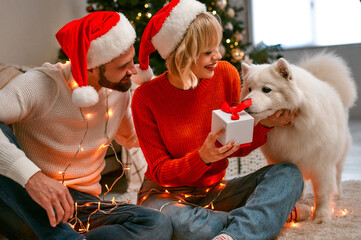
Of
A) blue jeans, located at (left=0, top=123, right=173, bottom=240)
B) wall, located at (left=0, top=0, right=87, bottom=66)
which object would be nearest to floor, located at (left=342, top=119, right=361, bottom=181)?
blue jeans, located at (left=0, top=123, right=173, bottom=240)

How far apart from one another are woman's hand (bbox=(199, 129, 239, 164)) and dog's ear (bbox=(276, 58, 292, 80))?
38 centimetres

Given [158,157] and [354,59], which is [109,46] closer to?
[158,157]

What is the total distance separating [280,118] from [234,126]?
13.1 inches

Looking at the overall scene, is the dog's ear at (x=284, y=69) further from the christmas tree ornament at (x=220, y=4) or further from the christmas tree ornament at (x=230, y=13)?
the christmas tree ornament at (x=230, y=13)

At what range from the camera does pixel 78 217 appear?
1390 mm

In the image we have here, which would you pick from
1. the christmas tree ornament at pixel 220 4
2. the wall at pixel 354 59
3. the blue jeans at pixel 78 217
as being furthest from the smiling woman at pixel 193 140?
the wall at pixel 354 59

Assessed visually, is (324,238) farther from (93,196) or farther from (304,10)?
(304,10)

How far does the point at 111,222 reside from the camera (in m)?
1.35

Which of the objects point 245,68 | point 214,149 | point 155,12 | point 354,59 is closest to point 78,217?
point 214,149

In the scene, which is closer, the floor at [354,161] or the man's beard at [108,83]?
the man's beard at [108,83]

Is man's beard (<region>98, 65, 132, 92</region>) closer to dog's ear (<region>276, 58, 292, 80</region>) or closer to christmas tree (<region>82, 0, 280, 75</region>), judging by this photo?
dog's ear (<region>276, 58, 292, 80</region>)

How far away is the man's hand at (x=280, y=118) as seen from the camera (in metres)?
1.48

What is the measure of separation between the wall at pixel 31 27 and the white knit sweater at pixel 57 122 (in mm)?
1756

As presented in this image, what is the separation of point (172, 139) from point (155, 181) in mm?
220
